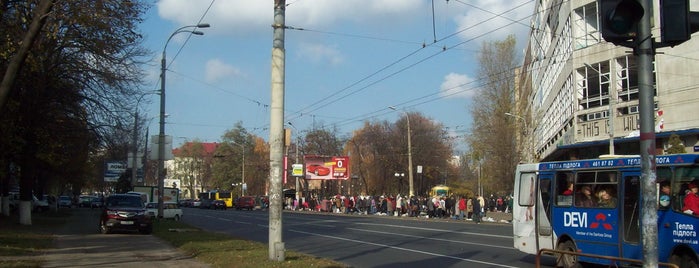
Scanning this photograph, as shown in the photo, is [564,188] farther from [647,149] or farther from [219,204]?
[219,204]

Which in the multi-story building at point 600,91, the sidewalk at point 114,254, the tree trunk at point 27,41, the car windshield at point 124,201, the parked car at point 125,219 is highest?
the multi-story building at point 600,91

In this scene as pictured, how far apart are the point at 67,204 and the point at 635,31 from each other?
80740 mm

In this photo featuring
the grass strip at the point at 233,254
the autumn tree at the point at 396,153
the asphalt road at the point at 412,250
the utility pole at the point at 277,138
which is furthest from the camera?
the autumn tree at the point at 396,153

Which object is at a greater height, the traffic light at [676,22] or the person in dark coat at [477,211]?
the traffic light at [676,22]

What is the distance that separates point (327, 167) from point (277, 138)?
63.1 metres

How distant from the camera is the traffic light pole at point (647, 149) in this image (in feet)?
18.3

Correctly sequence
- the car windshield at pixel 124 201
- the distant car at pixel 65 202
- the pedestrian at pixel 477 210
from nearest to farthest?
the car windshield at pixel 124 201 → the pedestrian at pixel 477 210 → the distant car at pixel 65 202

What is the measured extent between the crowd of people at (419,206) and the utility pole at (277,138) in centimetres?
2683

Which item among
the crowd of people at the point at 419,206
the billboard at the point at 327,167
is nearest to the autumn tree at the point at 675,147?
the crowd of people at the point at 419,206

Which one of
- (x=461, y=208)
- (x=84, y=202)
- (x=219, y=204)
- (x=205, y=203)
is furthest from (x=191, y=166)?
(x=461, y=208)

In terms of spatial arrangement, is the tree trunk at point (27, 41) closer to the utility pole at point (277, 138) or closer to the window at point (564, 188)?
the utility pole at point (277, 138)

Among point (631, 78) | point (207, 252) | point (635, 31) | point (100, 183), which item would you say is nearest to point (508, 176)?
point (631, 78)

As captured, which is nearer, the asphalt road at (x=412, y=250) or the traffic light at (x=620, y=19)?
the traffic light at (x=620, y=19)

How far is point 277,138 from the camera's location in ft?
43.8
